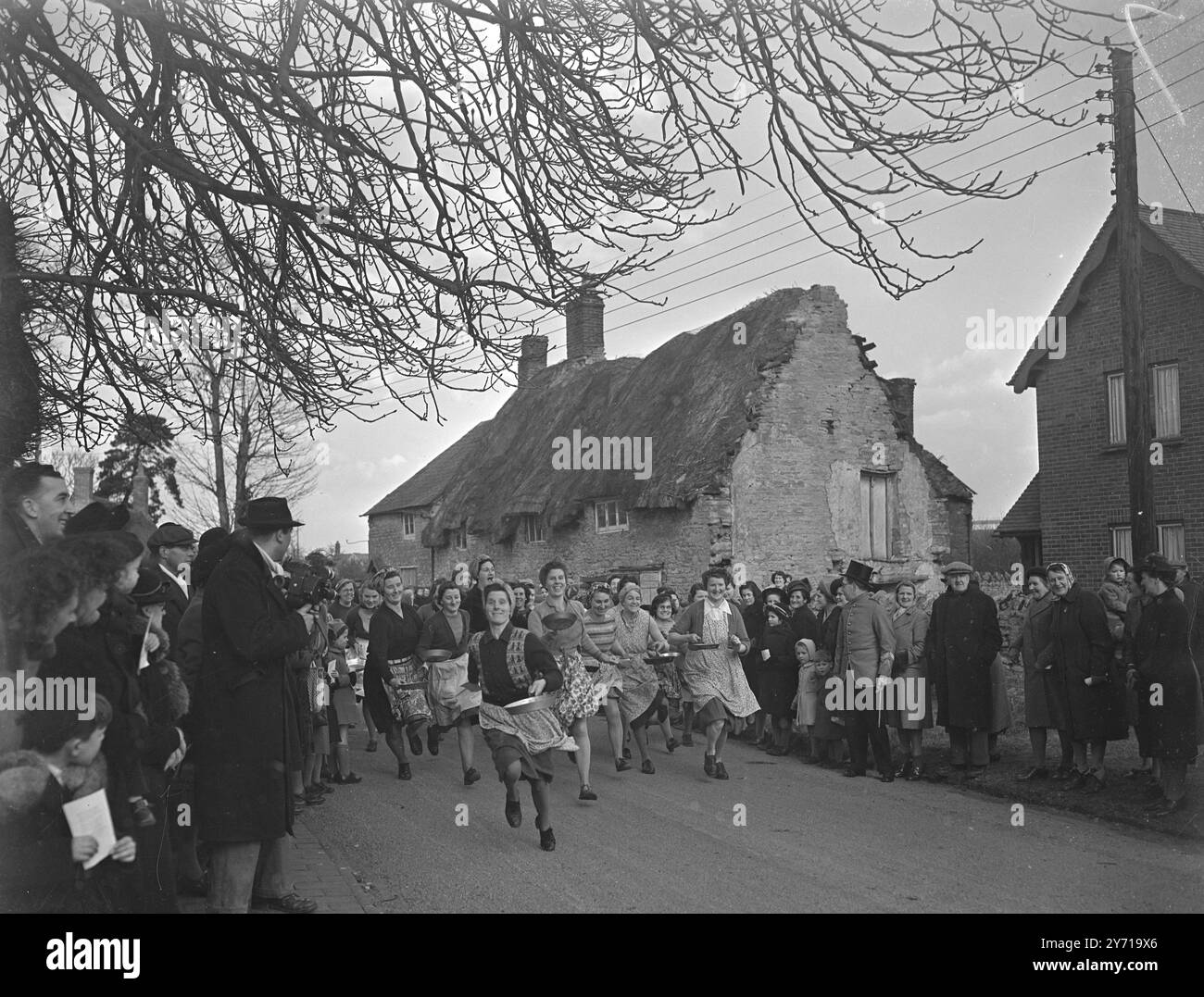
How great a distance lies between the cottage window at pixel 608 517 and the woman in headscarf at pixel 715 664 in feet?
40.2

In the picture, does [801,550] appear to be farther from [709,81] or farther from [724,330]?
[709,81]

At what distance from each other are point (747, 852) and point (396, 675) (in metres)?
4.73

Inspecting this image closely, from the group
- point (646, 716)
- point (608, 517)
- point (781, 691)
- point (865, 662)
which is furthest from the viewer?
point (608, 517)

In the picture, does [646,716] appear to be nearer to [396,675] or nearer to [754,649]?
[754,649]

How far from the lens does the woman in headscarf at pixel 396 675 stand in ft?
36.3

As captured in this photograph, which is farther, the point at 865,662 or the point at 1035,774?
the point at 865,662

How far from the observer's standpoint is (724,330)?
27.2m

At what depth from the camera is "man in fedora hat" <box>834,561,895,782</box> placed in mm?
10930

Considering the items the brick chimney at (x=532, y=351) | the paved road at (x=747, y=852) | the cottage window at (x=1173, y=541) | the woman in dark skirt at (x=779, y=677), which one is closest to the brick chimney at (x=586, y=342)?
the cottage window at (x=1173, y=541)

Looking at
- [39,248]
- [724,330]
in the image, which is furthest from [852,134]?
[724,330]

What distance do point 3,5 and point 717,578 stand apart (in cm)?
810

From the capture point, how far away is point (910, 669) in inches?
445

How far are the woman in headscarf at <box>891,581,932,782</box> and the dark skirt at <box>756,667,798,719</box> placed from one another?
4.97 ft

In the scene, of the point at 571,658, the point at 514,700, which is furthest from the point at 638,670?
the point at 514,700
